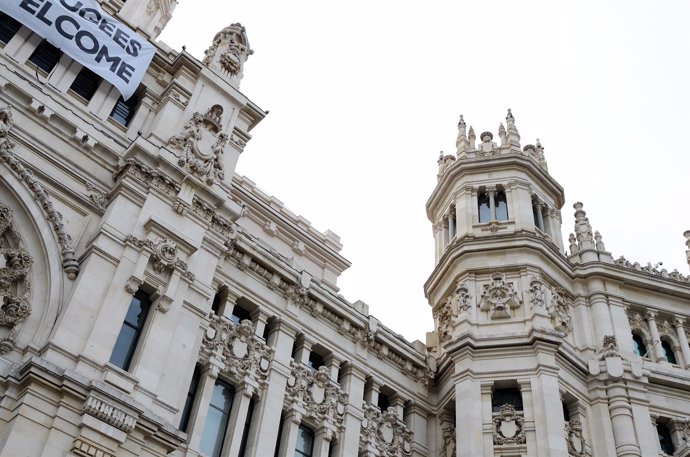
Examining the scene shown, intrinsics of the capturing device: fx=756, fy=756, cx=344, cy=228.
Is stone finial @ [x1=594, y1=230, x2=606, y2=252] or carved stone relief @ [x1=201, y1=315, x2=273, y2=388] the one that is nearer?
carved stone relief @ [x1=201, y1=315, x2=273, y2=388]

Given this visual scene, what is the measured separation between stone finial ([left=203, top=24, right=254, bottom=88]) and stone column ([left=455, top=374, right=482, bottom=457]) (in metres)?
14.9

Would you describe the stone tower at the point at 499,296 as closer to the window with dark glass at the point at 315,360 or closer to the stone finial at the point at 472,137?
the stone finial at the point at 472,137

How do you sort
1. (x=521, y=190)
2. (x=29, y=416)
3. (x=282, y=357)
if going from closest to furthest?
(x=29, y=416) < (x=282, y=357) < (x=521, y=190)

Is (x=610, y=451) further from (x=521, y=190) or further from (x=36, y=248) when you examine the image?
(x=36, y=248)

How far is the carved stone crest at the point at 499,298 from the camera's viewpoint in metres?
30.8

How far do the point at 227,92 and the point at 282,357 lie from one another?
1068cm

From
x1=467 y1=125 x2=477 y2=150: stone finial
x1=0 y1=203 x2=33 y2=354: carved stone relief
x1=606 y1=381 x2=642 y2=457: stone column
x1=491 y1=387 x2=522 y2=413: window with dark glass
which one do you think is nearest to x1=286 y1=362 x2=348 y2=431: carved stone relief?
x1=491 y1=387 x2=522 y2=413: window with dark glass

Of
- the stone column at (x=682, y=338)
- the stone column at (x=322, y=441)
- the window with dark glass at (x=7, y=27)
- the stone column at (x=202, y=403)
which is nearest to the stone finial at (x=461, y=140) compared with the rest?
the stone column at (x=682, y=338)

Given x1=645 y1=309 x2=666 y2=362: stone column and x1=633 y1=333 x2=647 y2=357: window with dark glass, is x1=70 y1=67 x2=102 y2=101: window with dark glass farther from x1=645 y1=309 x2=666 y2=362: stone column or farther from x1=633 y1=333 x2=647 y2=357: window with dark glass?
x1=645 y1=309 x2=666 y2=362: stone column

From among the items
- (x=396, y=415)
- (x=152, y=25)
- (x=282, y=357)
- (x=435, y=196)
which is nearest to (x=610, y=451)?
(x=396, y=415)

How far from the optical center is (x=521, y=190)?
116 feet

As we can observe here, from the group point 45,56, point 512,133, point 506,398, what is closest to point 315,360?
point 506,398

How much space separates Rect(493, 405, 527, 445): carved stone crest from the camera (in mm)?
26859

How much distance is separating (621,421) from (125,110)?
2184 centimetres
